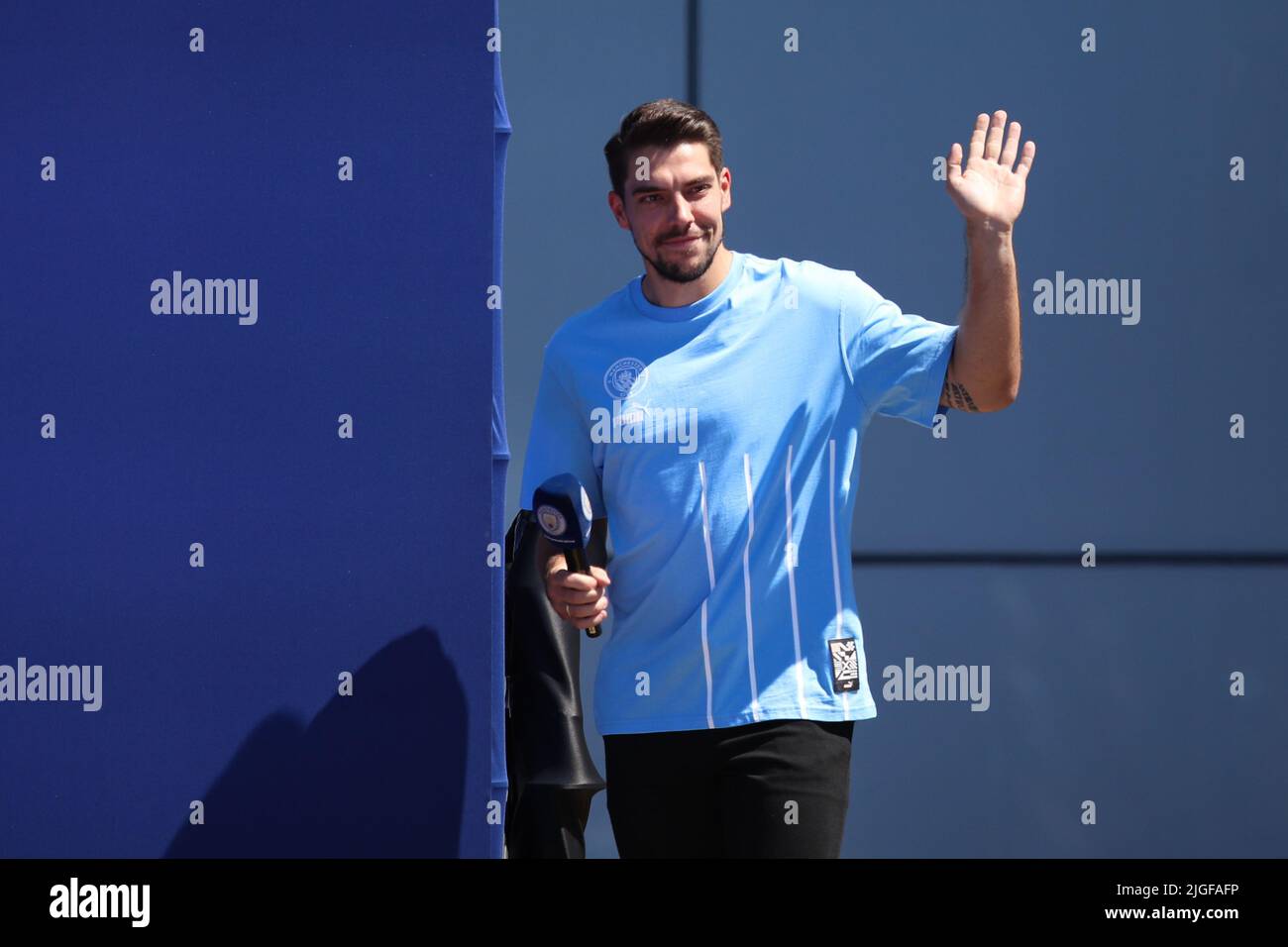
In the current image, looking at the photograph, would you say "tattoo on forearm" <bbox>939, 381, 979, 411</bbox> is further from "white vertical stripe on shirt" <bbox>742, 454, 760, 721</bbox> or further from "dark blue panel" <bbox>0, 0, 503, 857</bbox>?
"dark blue panel" <bbox>0, 0, 503, 857</bbox>

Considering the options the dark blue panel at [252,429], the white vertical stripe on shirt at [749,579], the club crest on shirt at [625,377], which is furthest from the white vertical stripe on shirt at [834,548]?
the dark blue panel at [252,429]

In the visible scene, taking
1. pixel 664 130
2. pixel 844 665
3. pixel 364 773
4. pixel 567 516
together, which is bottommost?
pixel 364 773

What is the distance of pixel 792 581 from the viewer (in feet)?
8.35

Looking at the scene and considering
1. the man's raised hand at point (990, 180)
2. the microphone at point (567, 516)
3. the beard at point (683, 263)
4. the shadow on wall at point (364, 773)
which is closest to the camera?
the man's raised hand at point (990, 180)

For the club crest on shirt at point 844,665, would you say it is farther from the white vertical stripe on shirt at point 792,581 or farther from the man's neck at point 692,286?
the man's neck at point 692,286

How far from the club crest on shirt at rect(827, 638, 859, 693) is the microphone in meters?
0.40

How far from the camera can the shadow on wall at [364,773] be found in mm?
2773

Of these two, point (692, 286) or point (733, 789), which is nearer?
point (733, 789)

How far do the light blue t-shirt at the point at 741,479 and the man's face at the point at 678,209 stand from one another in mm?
79

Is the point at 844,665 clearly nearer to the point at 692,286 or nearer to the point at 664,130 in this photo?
the point at 692,286

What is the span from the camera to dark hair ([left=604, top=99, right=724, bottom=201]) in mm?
2668

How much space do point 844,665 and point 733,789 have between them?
28cm

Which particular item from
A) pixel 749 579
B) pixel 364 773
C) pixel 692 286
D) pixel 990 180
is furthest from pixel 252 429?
pixel 990 180
